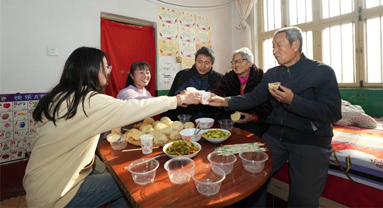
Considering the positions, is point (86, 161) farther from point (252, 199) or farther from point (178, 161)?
point (252, 199)

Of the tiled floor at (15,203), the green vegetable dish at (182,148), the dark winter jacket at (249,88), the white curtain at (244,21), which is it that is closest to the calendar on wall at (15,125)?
the tiled floor at (15,203)

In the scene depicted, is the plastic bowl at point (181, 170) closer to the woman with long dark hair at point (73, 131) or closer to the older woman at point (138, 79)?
the woman with long dark hair at point (73, 131)

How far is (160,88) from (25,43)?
7.55 ft

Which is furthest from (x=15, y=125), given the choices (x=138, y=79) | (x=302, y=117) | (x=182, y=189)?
(x=302, y=117)

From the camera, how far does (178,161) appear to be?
47.8 inches

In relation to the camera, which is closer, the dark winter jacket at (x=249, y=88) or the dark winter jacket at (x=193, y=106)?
the dark winter jacket at (x=249, y=88)

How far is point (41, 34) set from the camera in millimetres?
2787

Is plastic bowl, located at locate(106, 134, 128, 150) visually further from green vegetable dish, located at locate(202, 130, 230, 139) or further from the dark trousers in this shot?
the dark trousers

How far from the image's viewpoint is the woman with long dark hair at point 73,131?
43.8 inches

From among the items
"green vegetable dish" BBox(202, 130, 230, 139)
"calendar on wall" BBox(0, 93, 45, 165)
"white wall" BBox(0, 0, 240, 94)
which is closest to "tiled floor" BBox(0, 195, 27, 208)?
"calendar on wall" BBox(0, 93, 45, 165)

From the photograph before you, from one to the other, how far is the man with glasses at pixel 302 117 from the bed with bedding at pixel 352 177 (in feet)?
1.01

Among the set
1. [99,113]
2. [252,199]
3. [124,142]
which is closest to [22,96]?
[124,142]

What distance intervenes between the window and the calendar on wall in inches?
205

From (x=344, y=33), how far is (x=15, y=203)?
6042 mm
